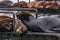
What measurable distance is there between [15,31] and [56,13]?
0.62m

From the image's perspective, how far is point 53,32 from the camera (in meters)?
0.97

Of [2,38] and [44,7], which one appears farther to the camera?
[44,7]

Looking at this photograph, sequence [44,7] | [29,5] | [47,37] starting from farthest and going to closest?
[29,5] → [44,7] → [47,37]

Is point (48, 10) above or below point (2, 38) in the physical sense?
above

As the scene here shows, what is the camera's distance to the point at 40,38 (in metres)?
0.95

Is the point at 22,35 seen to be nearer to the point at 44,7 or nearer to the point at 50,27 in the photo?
the point at 50,27

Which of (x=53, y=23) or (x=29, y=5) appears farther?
(x=29, y=5)

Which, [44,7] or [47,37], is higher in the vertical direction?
[44,7]

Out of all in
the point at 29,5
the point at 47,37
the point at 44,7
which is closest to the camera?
Answer: the point at 47,37

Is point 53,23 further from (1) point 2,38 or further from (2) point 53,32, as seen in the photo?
(1) point 2,38

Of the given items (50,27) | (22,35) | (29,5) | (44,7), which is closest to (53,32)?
(50,27)

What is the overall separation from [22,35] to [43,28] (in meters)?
0.12

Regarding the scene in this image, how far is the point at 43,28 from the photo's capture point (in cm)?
100

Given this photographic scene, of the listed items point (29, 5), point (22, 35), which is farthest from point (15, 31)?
point (29, 5)
